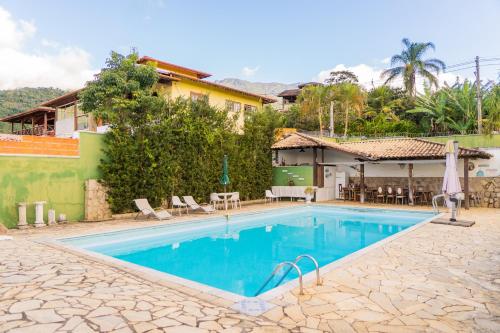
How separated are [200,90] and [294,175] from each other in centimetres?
867

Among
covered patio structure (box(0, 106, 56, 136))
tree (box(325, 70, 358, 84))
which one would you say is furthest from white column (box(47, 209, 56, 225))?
tree (box(325, 70, 358, 84))

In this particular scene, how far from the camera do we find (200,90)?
952 inches

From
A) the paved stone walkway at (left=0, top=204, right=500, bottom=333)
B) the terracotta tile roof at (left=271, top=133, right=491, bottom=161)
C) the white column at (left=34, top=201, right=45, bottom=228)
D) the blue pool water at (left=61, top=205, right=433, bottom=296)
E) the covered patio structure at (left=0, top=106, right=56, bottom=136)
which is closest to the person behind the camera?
the paved stone walkway at (left=0, top=204, right=500, bottom=333)

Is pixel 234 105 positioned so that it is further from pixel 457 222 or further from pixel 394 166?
pixel 457 222

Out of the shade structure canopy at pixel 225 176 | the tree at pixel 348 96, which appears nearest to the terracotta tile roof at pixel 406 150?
the shade structure canopy at pixel 225 176

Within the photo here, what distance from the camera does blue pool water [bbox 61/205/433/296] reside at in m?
7.79

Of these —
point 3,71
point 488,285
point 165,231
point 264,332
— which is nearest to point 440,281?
point 488,285

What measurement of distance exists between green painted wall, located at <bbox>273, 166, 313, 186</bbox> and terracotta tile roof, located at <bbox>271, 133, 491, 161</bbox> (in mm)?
1492

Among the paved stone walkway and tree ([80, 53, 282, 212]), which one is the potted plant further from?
the paved stone walkway

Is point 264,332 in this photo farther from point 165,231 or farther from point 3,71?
point 3,71

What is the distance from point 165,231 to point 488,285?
359 inches

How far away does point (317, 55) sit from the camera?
39.3m

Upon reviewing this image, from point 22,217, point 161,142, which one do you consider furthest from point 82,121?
point 22,217

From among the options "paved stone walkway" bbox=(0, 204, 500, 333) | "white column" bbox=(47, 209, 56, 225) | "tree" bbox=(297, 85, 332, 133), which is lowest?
"paved stone walkway" bbox=(0, 204, 500, 333)
